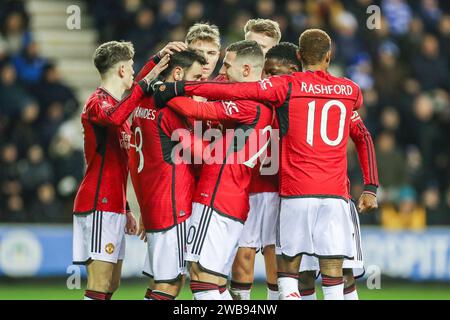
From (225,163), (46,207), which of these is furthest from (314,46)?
(46,207)

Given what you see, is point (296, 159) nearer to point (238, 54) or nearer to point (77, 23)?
point (238, 54)

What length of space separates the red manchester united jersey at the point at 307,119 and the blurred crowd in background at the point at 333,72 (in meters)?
6.50

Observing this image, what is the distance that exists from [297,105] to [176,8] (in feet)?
29.7

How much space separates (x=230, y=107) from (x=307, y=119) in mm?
582

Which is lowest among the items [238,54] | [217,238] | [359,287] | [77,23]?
[359,287]

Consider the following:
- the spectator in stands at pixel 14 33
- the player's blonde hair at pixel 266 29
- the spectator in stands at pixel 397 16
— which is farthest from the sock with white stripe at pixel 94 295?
the spectator in stands at pixel 397 16

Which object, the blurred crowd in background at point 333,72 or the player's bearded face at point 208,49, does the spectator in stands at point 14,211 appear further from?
the player's bearded face at point 208,49

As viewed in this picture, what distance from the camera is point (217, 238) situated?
23.7 feet

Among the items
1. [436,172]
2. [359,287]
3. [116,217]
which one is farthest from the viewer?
[436,172]

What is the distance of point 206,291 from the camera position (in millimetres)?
7164

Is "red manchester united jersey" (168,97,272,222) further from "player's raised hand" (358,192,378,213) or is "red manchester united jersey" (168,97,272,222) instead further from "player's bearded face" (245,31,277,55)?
"player's bearded face" (245,31,277,55)

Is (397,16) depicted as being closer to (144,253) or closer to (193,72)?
(144,253)

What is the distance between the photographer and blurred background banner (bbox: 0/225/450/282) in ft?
41.8
